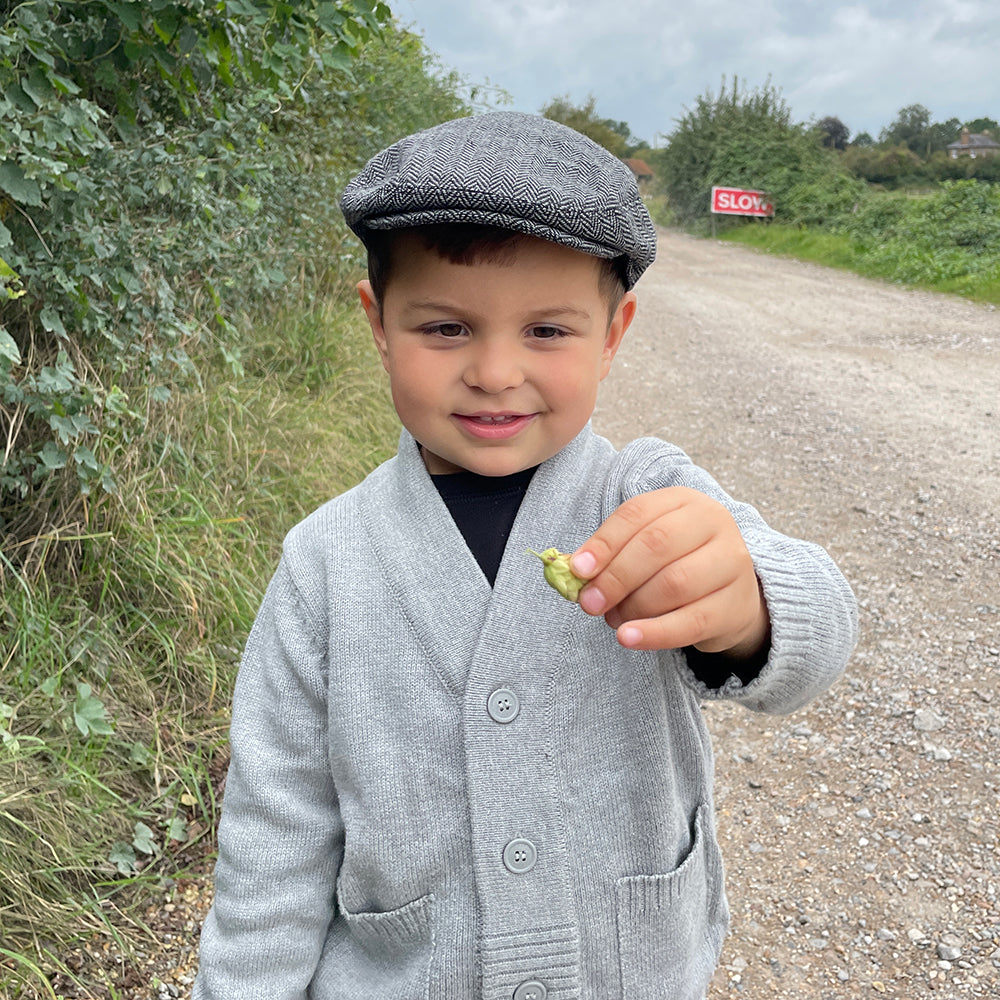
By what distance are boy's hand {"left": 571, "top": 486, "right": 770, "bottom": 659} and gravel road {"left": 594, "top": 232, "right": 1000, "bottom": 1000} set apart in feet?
5.63

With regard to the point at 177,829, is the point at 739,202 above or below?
above

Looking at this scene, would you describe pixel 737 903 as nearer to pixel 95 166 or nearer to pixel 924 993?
pixel 924 993

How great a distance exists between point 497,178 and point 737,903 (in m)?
2.21

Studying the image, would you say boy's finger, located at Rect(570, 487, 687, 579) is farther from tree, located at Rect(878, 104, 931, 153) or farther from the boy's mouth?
tree, located at Rect(878, 104, 931, 153)

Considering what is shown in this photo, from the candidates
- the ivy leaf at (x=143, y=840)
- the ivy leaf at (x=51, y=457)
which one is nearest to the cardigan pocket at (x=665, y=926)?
the ivy leaf at (x=143, y=840)

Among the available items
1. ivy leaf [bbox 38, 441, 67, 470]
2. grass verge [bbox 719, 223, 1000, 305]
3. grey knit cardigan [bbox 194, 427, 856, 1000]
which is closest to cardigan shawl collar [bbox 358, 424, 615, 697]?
grey knit cardigan [bbox 194, 427, 856, 1000]

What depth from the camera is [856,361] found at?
7.86m

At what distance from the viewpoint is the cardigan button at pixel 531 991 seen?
3.90 feet

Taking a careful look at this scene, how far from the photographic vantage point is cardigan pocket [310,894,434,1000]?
1.23 m

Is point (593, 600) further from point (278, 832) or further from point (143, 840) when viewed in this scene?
point (143, 840)

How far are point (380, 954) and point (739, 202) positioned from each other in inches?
788

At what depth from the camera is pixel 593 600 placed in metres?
0.98

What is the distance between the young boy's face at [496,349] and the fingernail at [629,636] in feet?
1.20

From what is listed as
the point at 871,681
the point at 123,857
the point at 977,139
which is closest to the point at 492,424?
the point at 123,857
